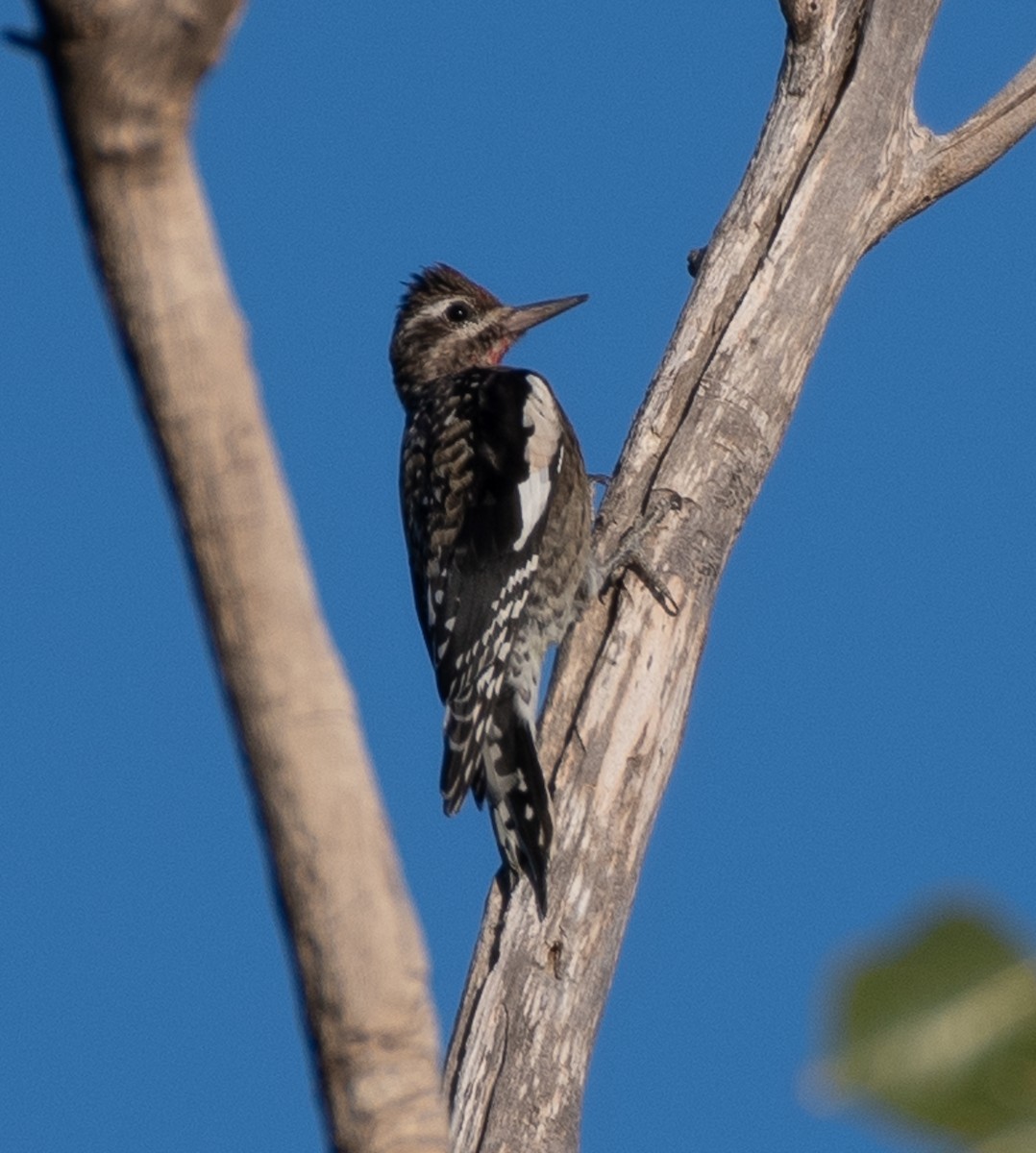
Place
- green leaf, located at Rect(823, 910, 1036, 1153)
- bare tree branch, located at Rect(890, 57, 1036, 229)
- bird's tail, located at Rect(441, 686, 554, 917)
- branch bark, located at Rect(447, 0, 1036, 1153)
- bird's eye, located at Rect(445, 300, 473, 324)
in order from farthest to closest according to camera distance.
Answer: bird's eye, located at Rect(445, 300, 473, 324) → bare tree branch, located at Rect(890, 57, 1036, 229) → branch bark, located at Rect(447, 0, 1036, 1153) → bird's tail, located at Rect(441, 686, 554, 917) → green leaf, located at Rect(823, 910, 1036, 1153)

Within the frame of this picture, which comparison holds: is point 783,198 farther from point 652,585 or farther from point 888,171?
point 652,585

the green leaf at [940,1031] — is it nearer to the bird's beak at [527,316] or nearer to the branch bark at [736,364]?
the branch bark at [736,364]

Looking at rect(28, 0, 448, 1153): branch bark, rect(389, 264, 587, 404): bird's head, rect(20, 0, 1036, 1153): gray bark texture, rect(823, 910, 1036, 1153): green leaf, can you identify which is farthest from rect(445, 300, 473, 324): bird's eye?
rect(823, 910, 1036, 1153): green leaf

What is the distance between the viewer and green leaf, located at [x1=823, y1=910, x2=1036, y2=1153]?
562mm

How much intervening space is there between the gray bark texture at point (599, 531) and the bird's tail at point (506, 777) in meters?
0.07

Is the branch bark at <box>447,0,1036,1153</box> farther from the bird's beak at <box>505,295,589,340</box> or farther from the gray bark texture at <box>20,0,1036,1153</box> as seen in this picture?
the bird's beak at <box>505,295,589,340</box>

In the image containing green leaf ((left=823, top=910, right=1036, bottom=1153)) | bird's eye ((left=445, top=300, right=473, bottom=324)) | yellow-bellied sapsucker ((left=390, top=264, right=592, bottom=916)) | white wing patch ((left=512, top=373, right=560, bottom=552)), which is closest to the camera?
green leaf ((left=823, top=910, right=1036, bottom=1153))

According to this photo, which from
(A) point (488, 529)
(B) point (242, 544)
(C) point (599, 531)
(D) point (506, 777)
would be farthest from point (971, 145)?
(B) point (242, 544)

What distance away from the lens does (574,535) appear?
16.5ft

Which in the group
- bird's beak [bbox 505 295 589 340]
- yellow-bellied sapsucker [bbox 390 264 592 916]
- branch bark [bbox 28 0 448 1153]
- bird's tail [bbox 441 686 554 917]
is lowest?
branch bark [bbox 28 0 448 1153]

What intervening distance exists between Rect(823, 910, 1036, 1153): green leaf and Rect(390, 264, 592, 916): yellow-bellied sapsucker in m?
3.38

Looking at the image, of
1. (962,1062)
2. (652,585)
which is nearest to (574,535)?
(652,585)

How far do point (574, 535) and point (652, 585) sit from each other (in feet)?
2.60

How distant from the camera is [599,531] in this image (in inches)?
183
